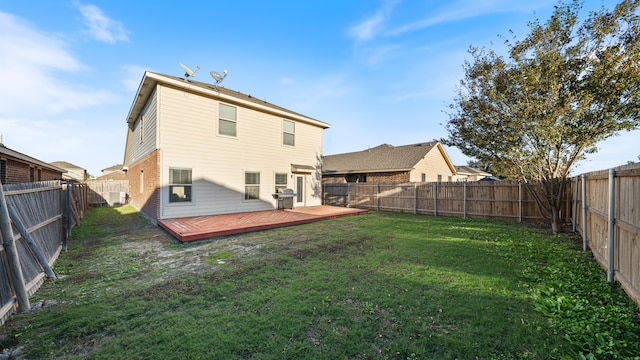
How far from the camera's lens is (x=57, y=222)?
5723mm

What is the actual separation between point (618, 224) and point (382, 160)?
1583cm

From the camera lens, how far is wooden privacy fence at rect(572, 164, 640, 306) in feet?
10.2

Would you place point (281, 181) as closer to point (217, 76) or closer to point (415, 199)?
point (217, 76)

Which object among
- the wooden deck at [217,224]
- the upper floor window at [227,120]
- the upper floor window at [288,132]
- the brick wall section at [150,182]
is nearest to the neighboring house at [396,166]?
the upper floor window at [288,132]

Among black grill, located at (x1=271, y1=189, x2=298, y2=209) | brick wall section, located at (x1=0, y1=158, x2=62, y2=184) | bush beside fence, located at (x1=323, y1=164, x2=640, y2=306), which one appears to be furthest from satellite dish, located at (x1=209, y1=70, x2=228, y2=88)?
bush beside fence, located at (x1=323, y1=164, x2=640, y2=306)

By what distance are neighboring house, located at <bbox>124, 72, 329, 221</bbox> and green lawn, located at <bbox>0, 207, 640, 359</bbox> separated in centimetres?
358

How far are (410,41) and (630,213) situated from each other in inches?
411

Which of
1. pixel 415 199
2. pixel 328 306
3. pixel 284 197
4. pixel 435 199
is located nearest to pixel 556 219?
pixel 435 199

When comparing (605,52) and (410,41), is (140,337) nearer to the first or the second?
(605,52)

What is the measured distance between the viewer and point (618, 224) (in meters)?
3.67

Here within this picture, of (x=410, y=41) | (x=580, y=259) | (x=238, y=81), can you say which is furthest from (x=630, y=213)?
(x=238, y=81)

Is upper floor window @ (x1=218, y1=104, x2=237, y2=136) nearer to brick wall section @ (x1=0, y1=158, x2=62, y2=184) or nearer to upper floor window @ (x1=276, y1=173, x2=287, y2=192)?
upper floor window @ (x1=276, y1=173, x2=287, y2=192)

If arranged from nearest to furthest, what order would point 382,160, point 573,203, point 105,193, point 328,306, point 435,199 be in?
point 328,306 < point 573,203 < point 435,199 < point 105,193 < point 382,160

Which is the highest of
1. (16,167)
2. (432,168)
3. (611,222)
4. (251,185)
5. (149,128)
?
(149,128)
